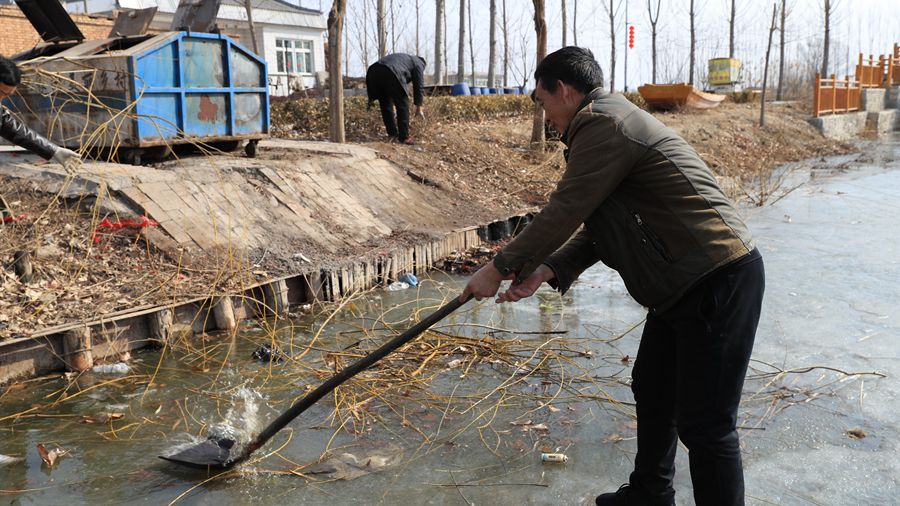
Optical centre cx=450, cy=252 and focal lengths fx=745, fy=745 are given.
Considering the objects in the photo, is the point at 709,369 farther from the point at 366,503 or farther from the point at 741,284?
the point at 366,503

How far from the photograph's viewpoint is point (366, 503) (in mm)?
3488

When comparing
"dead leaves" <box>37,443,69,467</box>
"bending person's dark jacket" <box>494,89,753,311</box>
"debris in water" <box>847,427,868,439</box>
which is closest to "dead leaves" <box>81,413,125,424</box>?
"dead leaves" <box>37,443,69,467</box>

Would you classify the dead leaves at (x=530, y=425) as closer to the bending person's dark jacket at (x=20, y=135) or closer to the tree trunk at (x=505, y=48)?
the bending person's dark jacket at (x=20, y=135)

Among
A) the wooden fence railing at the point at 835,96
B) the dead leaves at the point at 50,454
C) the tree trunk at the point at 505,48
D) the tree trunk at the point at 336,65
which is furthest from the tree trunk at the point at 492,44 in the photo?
the dead leaves at the point at 50,454

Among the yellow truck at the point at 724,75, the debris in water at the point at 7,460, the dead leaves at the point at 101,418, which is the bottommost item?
the dead leaves at the point at 101,418

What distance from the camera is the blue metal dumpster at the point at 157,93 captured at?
8.06 m

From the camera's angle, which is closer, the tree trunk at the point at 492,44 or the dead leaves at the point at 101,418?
the dead leaves at the point at 101,418

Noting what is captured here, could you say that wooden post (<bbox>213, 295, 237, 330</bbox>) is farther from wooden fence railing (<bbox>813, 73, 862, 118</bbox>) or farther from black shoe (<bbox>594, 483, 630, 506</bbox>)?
wooden fence railing (<bbox>813, 73, 862, 118</bbox>)

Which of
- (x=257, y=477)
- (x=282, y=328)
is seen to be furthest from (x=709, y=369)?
(x=282, y=328)

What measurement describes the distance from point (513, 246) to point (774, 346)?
142 inches

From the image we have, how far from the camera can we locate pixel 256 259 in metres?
6.91

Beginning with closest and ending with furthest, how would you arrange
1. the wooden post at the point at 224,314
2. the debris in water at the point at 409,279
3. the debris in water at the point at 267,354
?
the debris in water at the point at 267,354
the wooden post at the point at 224,314
the debris in water at the point at 409,279

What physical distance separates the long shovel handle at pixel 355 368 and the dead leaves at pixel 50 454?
1.05 meters

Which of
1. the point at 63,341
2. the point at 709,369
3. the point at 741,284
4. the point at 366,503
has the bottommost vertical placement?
the point at 366,503
